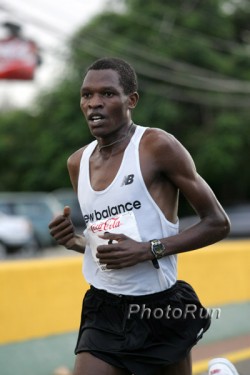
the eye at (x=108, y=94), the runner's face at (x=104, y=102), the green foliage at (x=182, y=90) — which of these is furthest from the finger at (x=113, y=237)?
the green foliage at (x=182, y=90)

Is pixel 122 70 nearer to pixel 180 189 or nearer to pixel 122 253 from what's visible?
pixel 180 189

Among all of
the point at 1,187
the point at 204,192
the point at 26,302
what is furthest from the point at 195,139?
the point at 204,192

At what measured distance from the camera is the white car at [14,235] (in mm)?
20469

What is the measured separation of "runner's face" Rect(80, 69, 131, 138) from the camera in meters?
3.40

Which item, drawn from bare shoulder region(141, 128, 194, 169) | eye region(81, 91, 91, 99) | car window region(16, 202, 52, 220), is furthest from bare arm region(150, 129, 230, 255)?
car window region(16, 202, 52, 220)

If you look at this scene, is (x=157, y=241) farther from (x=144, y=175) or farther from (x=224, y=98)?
(x=224, y=98)

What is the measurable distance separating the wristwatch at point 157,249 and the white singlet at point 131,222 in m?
0.08

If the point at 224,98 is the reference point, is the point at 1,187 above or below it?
below

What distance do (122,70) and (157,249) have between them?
2.63 ft

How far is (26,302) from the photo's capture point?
5891 millimetres

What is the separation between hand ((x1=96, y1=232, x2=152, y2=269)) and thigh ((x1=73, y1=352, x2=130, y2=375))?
0.41 meters

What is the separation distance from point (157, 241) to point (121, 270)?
0.71 feet

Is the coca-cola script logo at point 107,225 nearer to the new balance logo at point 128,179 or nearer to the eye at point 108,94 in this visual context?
the new balance logo at point 128,179

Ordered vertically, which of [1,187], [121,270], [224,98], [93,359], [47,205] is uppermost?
[121,270]
